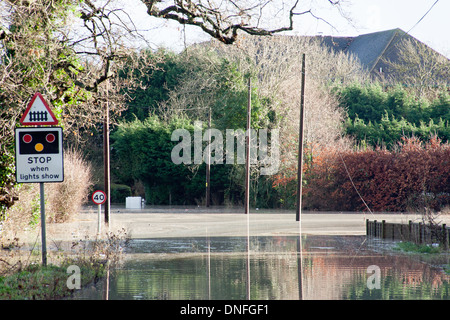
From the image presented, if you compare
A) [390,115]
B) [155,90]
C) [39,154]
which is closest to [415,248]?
[39,154]

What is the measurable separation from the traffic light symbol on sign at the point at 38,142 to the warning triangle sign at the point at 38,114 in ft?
0.60

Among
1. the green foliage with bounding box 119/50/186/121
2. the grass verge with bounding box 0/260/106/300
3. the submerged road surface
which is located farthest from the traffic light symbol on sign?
the green foliage with bounding box 119/50/186/121

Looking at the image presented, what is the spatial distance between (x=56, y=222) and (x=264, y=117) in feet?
54.7

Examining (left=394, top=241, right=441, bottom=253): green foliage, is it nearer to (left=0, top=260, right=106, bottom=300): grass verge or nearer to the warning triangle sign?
(left=0, top=260, right=106, bottom=300): grass verge

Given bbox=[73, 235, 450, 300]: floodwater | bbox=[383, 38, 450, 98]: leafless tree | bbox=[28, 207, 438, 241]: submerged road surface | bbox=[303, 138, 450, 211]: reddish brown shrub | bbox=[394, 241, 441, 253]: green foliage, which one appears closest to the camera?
bbox=[73, 235, 450, 300]: floodwater

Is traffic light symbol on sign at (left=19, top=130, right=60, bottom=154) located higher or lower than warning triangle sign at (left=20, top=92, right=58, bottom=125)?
lower

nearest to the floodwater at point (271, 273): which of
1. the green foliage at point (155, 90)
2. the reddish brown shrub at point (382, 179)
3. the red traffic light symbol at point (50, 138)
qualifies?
the red traffic light symbol at point (50, 138)

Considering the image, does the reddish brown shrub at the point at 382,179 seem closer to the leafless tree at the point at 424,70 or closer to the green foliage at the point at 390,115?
the green foliage at the point at 390,115

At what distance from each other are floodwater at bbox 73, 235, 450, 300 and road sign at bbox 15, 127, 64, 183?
7.25 feet

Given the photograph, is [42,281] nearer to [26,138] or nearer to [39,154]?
[39,154]

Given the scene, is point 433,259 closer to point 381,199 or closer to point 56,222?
point 56,222

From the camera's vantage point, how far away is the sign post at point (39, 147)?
402 inches

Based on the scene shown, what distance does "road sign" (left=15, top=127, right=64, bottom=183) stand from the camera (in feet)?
33.5

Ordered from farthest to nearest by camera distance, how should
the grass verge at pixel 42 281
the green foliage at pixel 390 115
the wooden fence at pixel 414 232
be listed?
the green foliage at pixel 390 115 < the wooden fence at pixel 414 232 < the grass verge at pixel 42 281
